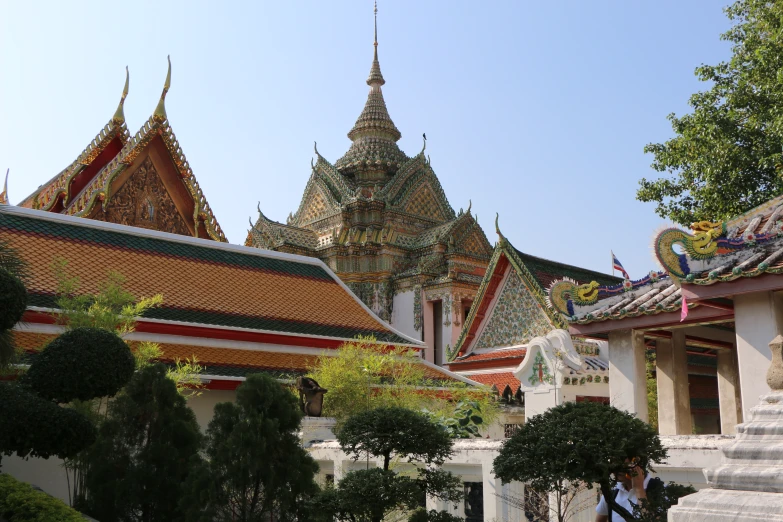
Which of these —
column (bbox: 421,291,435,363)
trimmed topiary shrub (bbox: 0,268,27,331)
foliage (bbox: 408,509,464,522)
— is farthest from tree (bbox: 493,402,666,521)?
column (bbox: 421,291,435,363)

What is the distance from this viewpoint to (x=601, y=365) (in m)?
9.88

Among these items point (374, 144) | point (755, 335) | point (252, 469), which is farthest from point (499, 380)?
point (374, 144)

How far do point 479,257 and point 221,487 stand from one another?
18.1 m

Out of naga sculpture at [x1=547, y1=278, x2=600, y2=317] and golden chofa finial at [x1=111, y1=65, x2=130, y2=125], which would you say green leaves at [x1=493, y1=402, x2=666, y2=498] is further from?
golden chofa finial at [x1=111, y1=65, x2=130, y2=125]

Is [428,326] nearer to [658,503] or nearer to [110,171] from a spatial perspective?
[110,171]

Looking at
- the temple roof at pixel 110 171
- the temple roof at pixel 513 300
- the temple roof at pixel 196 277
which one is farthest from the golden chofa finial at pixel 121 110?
the temple roof at pixel 513 300

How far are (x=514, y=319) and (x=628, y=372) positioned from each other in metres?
8.18

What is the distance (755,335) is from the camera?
5.92m

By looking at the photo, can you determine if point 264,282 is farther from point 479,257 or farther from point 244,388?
point 479,257

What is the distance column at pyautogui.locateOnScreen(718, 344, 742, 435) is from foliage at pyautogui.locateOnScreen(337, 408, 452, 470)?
4.16 m

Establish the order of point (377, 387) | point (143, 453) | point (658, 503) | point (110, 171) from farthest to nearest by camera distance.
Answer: point (110, 171), point (377, 387), point (143, 453), point (658, 503)

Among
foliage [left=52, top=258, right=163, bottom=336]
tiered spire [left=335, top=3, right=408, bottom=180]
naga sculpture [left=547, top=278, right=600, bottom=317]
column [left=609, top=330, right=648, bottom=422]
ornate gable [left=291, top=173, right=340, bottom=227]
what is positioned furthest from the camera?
tiered spire [left=335, top=3, right=408, bottom=180]

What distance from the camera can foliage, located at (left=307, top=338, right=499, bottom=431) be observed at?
10023 millimetres

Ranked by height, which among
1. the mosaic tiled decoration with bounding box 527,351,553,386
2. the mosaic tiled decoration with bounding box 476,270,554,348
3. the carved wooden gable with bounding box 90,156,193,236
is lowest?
the mosaic tiled decoration with bounding box 527,351,553,386
